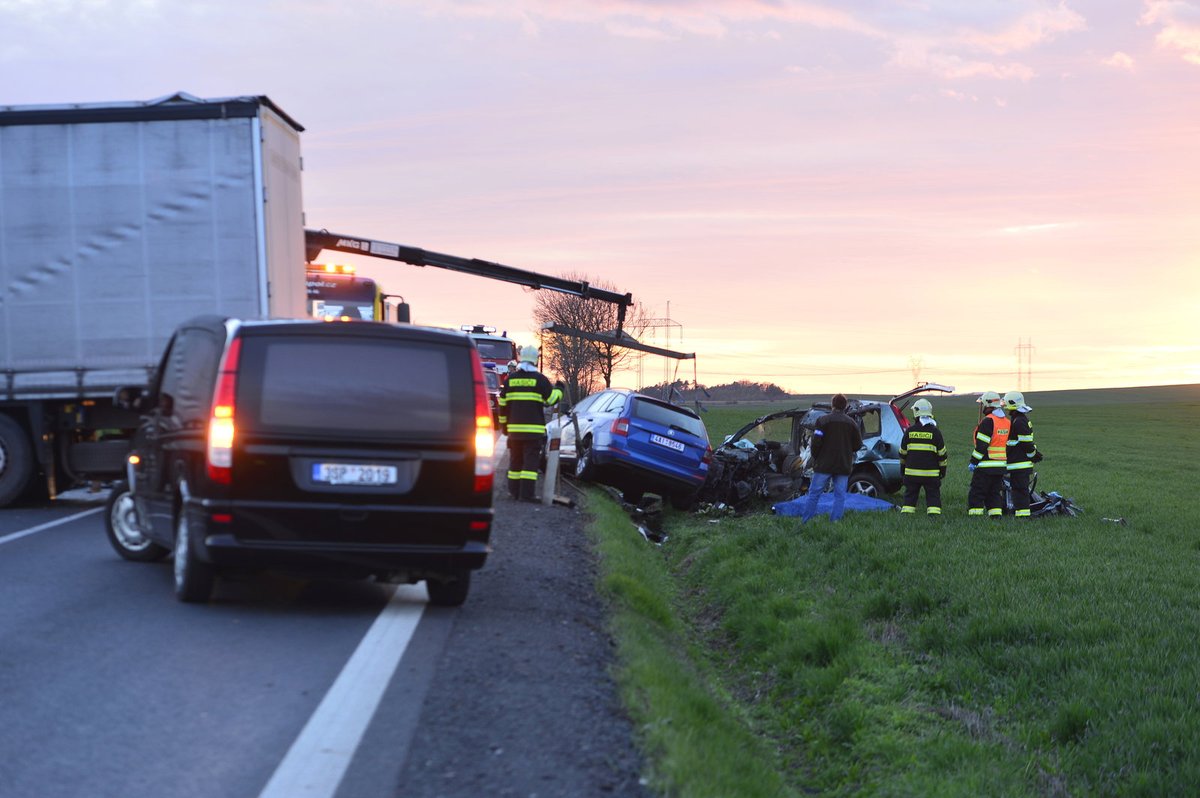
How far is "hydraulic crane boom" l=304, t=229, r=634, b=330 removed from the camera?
2608 centimetres

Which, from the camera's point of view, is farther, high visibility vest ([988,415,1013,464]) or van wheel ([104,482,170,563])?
high visibility vest ([988,415,1013,464])

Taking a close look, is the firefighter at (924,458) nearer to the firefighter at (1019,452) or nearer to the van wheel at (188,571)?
the firefighter at (1019,452)

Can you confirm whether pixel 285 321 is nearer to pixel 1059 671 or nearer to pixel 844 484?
pixel 1059 671

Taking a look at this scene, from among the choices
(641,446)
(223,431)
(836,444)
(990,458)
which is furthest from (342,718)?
(990,458)

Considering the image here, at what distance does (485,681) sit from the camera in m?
6.59

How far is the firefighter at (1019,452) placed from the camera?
17.7m

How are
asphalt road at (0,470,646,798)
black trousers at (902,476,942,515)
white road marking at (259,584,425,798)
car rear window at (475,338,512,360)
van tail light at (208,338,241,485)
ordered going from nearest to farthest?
white road marking at (259,584,425,798), asphalt road at (0,470,646,798), van tail light at (208,338,241,485), black trousers at (902,476,942,515), car rear window at (475,338,512,360)

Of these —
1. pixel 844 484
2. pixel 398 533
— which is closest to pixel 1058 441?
pixel 844 484

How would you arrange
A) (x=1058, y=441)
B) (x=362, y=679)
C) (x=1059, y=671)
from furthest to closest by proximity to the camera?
(x=1058, y=441)
(x=1059, y=671)
(x=362, y=679)

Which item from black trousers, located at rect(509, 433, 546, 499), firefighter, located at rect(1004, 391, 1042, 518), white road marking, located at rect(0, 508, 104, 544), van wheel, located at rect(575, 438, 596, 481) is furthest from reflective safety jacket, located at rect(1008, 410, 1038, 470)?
white road marking, located at rect(0, 508, 104, 544)

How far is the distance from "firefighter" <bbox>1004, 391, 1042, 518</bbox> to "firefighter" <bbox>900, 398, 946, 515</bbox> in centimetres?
96

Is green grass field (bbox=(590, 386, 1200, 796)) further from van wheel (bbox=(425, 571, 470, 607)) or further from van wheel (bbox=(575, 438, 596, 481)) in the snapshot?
van wheel (bbox=(575, 438, 596, 481))

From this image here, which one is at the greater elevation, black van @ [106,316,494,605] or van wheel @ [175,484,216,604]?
black van @ [106,316,494,605]

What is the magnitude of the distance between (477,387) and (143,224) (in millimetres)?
Result: 6912
